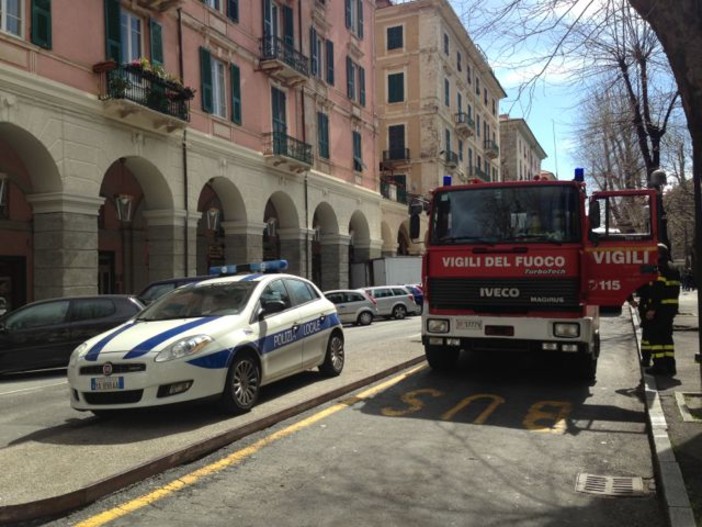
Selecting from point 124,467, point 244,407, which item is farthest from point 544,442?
point 124,467

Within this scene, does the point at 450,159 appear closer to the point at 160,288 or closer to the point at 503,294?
the point at 160,288

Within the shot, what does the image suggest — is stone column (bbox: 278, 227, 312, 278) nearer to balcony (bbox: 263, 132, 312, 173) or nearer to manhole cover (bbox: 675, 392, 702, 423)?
balcony (bbox: 263, 132, 312, 173)

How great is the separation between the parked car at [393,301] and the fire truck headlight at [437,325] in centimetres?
1848

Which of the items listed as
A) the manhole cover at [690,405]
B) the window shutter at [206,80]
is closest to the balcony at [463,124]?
the window shutter at [206,80]

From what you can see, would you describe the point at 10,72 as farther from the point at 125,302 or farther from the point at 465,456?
the point at 465,456

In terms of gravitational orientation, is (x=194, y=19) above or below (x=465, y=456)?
above

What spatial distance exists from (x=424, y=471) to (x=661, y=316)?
5.35 m

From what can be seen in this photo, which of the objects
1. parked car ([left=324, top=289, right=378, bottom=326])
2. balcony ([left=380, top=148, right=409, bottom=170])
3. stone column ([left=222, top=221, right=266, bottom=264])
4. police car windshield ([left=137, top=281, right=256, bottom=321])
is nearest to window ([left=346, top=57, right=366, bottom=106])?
balcony ([left=380, top=148, right=409, bottom=170])

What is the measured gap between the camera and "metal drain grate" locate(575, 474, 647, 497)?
485 centimetres

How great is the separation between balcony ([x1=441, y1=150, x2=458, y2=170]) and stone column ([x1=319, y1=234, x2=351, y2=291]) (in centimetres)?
1767

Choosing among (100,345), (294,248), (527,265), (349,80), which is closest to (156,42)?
(294,248)

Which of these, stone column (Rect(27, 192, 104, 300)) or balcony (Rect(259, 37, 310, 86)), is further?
balcony (Rect(259, 37, 310, 86))

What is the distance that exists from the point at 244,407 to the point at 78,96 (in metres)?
13.4

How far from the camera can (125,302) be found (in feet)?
41.6
